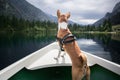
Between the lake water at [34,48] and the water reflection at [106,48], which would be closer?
the lake water at [34,48]

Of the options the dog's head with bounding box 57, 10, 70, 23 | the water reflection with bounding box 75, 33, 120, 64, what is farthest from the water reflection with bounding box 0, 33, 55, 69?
the dog's head with bounding box 57, 10, 70, 23

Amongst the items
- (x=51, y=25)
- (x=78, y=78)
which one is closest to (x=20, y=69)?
(x=78, y=78)

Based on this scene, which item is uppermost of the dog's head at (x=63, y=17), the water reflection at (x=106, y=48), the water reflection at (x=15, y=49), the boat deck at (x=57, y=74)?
the dog's head at (x=63, y=17)

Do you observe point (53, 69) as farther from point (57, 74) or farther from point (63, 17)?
point (63, 17)

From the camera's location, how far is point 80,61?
2.69m

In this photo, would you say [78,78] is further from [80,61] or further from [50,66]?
[50,66]

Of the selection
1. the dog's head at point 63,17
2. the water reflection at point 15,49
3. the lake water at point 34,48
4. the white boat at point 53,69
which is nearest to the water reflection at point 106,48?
the lake water at point 34,48

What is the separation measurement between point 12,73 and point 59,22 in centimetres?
152

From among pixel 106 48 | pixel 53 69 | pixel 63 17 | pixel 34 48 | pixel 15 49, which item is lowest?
pixel 106 48

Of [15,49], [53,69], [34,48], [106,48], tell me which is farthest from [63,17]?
[106,48]

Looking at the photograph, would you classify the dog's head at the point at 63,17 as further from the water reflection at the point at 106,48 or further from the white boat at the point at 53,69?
the water reflection at the point at 106,48

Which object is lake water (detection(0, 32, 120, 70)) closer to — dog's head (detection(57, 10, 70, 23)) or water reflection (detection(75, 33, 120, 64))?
water reflection (detection(75, 33, 120, 64))

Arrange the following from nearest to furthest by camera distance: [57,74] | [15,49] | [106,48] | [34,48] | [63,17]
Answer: [63,17], [57,74], [15,49], [34,48], [106,48]

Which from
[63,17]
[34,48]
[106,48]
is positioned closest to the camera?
[63,17]
